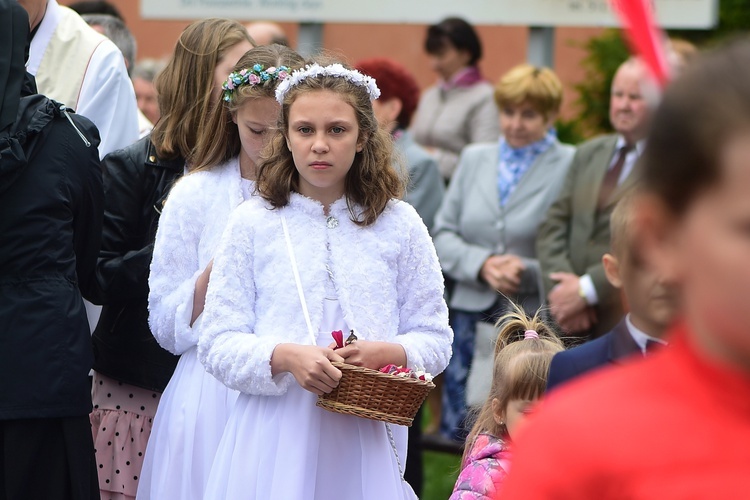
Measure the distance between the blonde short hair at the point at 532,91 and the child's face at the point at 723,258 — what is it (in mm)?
5370

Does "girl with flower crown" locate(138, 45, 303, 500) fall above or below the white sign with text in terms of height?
below

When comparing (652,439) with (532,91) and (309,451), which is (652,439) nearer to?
(309,451)

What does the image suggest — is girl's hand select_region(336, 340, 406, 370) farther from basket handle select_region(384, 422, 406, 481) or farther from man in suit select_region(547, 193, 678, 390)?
man in suit select_region(547, 193, 678, 390)

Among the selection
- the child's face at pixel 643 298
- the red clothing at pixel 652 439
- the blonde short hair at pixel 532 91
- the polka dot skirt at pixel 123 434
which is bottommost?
the polka dot skirt at pixel 123 434

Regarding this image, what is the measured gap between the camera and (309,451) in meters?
3.52

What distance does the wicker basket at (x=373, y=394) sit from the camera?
10.7ft

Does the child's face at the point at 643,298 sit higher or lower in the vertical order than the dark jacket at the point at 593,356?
higher

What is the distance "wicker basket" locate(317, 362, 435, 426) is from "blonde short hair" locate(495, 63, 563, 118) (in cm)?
352

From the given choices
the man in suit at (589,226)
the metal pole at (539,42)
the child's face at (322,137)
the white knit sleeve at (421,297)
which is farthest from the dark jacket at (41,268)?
the metal pole at (539,42)

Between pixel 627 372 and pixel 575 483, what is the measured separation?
0.15m

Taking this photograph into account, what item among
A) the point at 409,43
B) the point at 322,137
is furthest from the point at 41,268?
the point at 409,43

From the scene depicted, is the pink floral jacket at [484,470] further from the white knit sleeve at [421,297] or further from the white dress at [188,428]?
the white dress at [188,428]

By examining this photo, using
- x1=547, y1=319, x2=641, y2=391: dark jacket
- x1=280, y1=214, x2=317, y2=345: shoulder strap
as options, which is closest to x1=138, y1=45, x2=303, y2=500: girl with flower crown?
x1=280, y1=214, x2=317, y2=345: shoulder strap

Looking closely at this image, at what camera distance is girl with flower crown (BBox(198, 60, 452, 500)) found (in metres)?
3.53
